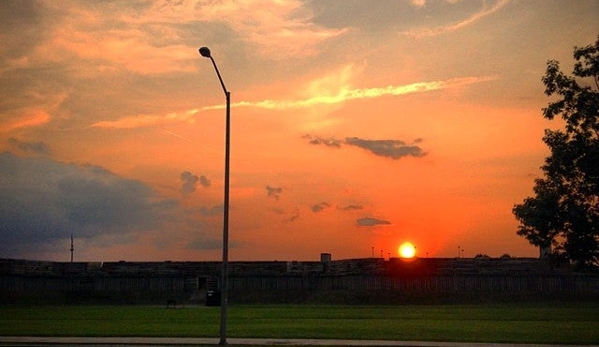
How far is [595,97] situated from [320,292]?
61.5 metres

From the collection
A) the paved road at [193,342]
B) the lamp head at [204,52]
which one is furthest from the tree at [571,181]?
the lamp head at [204,52]

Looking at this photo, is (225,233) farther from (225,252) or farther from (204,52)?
(204,52)

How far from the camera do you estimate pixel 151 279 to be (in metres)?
87.7

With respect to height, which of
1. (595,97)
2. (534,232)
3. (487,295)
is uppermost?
(595,97)

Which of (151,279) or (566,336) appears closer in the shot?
(566,336)

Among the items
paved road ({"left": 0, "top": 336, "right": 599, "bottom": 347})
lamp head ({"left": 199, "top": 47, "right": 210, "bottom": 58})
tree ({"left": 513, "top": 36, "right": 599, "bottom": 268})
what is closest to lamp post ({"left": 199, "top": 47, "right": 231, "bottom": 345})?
lamp head ({"left": 199, "top": 47, "right": 210, "bottom": 58})

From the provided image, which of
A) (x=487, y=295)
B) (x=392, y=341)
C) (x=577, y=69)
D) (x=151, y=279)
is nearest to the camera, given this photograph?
(x=392, y=341)

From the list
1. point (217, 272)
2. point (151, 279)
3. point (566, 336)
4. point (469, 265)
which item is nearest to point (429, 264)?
point (469, 265)

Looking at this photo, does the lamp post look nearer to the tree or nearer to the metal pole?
the metal pole

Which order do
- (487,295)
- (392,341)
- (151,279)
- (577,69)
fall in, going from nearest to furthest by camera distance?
(392,341), (577,69), (487,295), (151,279)

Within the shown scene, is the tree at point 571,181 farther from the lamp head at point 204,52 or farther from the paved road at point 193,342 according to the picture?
the lamp head at point 204,52

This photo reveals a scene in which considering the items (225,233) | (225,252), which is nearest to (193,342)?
(225,252)

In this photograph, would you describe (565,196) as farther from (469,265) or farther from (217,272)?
(217,272)

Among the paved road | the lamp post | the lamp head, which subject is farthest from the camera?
the paved road
